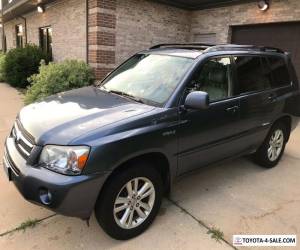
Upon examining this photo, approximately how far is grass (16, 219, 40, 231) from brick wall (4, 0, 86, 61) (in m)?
7.09

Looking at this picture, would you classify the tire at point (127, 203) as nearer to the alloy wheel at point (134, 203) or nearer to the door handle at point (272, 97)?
the alloy wheel at point (134, 203)

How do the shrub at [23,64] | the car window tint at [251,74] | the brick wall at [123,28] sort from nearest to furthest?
the car window tint at [251,74] → the brick wall at [123,28] → the shrub at [23,64]

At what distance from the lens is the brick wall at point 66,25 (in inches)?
372

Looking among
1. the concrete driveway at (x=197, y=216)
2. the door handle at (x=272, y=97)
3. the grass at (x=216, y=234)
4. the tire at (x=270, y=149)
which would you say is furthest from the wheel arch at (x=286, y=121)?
the grass at (x=216, y=234)

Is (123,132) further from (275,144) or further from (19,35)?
(19,35)

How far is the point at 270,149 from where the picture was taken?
15.4 ft

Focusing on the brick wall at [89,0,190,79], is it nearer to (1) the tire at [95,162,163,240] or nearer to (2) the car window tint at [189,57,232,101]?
(2) the car window tint at [189,57,232,101]

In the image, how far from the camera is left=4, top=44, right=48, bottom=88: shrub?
37.7 ft

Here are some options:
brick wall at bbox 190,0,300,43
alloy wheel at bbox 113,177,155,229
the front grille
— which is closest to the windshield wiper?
alloy wheel at bbox 113,177,155,229

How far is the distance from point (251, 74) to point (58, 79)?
524 centimetres

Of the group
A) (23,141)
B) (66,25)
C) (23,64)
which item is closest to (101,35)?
(66,25)

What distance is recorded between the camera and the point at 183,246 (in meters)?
2.88

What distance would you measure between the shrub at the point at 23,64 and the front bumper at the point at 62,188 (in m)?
9.85

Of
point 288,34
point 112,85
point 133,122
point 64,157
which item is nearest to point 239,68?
point 112,85
